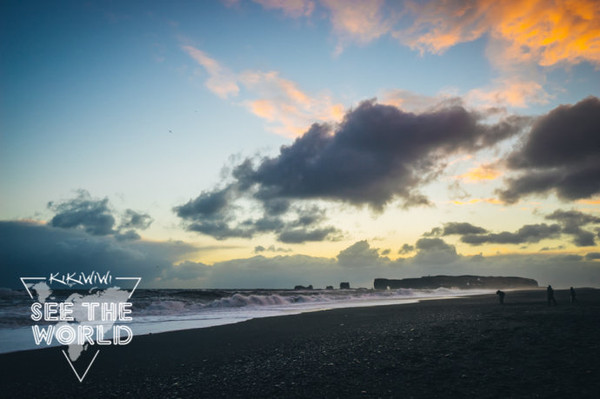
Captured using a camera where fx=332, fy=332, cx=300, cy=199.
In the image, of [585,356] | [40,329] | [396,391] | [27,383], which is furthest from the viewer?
[40,329]

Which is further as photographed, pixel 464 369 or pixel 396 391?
pixel 464 369

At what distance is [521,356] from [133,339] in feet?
51.1

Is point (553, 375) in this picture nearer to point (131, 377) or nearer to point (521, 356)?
point (521, 356)

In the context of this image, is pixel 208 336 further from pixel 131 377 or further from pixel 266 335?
pixel 131 377

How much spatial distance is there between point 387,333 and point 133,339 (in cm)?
1174

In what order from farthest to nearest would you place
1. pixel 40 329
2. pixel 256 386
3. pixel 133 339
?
pixel 40 329, pixel 133 339, pixel 256 386

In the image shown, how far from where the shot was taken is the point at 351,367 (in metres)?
8.95

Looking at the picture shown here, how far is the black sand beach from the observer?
7.12 meters

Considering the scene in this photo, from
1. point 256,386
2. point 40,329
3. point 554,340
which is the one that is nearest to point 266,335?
point 256,386

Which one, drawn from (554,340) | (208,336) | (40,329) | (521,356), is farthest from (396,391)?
(40,329)

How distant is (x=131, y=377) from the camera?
9.29 metres

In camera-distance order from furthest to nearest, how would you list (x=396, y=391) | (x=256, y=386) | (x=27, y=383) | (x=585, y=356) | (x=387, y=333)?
1. (x=387, y=333)
2. (x=27, y=383)
3. (x=585, y=356)
4. (x=256, y=386)
5. (x=396, y=391)

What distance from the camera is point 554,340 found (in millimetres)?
10391

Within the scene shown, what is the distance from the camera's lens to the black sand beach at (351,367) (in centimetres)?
712
